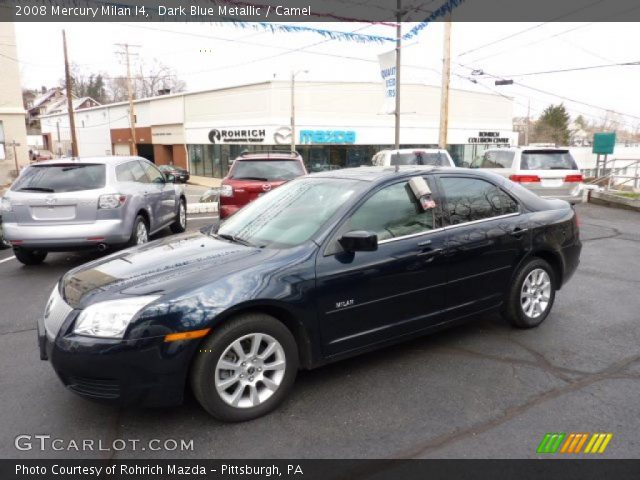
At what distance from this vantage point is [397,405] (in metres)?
3.35

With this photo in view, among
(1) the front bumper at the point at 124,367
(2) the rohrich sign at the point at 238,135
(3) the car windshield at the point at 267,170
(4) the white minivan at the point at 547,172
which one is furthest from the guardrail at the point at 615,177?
(2) the rohrich sign at the point at 238,135

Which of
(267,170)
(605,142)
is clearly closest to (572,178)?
(267,170)

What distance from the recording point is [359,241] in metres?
3.35

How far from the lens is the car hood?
306 centimetres

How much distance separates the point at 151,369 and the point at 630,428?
289 centimetres

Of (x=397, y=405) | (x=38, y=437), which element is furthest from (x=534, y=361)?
(x=38, y=437)

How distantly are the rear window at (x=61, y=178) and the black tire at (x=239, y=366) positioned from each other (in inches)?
188

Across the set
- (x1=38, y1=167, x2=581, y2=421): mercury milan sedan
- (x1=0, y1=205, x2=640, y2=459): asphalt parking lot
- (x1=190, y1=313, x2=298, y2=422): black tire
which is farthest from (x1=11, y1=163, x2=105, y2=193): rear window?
(x1=190, y1=313, x2=298, y2=422): black tire

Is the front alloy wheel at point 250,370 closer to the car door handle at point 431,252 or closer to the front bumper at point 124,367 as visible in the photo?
the front bumper at point 124,367

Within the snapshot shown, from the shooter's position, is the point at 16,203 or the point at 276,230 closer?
the point at 276,230

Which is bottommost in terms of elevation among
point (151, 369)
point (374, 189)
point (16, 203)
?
point (151, 369)

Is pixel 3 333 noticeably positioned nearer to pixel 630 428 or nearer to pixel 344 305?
pixel 344 305

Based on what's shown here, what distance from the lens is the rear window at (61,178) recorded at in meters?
6.82

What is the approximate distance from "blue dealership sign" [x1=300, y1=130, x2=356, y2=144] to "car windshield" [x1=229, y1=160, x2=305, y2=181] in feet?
90.2
